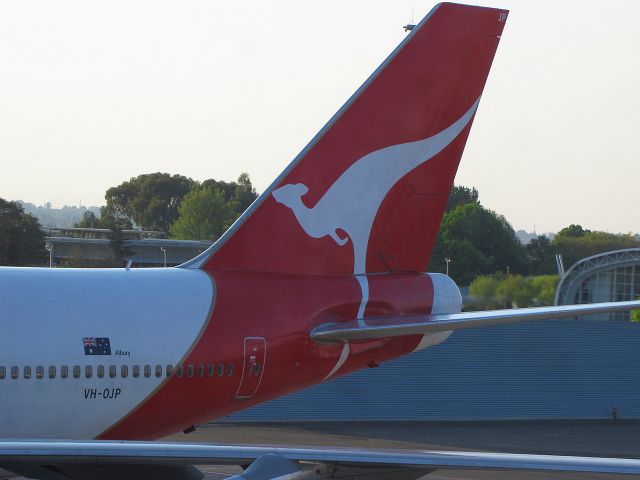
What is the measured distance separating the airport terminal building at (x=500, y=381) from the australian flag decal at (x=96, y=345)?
19332mm

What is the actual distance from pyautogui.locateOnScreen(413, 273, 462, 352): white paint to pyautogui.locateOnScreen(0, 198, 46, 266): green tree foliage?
61.1 meters

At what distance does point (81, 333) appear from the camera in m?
17.1

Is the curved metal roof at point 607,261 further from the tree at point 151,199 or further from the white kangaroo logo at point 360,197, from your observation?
the tree at point 151,199

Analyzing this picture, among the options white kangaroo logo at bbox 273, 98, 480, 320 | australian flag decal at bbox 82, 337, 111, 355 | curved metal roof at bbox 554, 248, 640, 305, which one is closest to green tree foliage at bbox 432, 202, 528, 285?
curved metal roof at bbox 554, 248, 640, 305

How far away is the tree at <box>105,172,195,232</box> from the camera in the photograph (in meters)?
156

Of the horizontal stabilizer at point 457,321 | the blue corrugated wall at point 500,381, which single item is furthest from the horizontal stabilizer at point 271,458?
the blue corrugated wall at point 500,381

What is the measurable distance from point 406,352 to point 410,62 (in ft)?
18.3

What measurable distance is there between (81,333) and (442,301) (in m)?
7.31

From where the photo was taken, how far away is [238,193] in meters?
152

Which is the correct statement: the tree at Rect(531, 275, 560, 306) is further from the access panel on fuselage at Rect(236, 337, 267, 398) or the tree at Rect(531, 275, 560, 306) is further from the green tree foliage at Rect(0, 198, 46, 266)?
the green tree foliage at Rect(0, 198, 46, 266)

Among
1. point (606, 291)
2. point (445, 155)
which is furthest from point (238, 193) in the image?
point (445, 155)

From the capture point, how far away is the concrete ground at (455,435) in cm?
3109

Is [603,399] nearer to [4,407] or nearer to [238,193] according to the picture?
[4,407]

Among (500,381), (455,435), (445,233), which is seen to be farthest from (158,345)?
(445,233)
